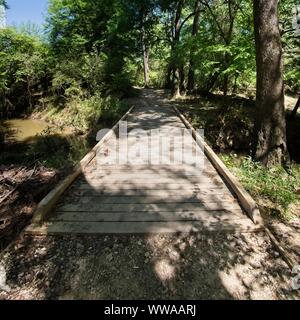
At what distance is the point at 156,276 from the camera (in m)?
2.69

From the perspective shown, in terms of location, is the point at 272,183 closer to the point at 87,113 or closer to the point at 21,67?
the point at 87,113

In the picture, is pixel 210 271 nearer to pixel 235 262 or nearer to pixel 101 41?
pixel 235 262

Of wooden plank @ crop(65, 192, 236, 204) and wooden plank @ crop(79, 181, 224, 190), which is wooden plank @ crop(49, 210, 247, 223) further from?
wooden plank @ crop(79, 181, 224, 190)

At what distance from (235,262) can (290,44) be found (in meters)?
10.1

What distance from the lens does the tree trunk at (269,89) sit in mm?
4992

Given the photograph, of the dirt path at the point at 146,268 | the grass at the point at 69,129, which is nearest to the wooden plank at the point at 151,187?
the dirt path at the point at 146,268

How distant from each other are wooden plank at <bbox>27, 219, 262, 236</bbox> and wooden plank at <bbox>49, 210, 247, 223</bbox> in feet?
0.30

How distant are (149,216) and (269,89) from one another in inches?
140

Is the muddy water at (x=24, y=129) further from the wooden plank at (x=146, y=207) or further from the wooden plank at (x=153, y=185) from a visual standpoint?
the wooden plank at (x=146, y=207)

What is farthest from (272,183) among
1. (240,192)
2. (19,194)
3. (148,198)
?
(19,194)

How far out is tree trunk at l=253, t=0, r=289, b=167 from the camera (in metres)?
4.99

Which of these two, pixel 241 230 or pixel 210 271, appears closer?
pixel 210 271

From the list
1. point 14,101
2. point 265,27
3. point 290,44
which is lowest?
point 14,101
